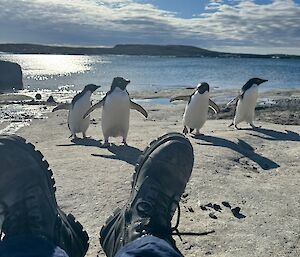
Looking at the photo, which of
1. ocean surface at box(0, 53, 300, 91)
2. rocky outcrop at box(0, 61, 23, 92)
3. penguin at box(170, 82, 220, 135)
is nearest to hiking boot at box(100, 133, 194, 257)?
penguin at box(170, 82, 220, 135)

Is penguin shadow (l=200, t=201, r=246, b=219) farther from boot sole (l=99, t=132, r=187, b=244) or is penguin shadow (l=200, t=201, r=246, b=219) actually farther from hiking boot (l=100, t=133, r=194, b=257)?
boot sole (l=99, t=132, r=187, b=244)

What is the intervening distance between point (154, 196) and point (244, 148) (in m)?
4.67

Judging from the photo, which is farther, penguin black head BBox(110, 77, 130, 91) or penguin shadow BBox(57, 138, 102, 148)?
penguin shadow BBox(57, 138, 102, 148)

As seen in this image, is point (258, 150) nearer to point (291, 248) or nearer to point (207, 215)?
point (207, 215)

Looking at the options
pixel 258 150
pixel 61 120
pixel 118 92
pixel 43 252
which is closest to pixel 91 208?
pixel 43 252

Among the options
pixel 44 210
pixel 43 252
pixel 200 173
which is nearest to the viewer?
pixel 43 252

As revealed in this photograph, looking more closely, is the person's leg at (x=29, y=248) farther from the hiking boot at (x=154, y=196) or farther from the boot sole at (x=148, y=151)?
the boot sole at (x=148, y=151)

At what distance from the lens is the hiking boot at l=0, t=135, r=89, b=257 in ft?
8.22

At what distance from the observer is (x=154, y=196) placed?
9.25 feet

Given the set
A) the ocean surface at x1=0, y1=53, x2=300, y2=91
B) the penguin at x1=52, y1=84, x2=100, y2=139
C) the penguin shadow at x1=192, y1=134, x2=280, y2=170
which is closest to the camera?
the penguin shadow at x1=192, y1=134, x2=280, y2=170

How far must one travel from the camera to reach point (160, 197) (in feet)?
9.35

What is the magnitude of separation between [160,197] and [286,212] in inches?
71.9

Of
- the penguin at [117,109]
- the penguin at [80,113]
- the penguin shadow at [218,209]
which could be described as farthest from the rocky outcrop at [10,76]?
the penguin shadow at [218,209]

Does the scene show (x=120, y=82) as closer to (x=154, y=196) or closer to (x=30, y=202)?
(x=154, y=196)
